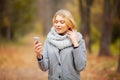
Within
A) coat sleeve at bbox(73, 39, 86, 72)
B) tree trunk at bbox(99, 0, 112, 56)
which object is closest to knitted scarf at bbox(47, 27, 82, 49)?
coat sleeve at bbox(73, 39, 86, 72)

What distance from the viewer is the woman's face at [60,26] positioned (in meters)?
5.81

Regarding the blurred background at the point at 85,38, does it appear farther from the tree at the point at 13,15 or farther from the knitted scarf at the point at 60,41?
the knitted scarf at the point at 60,41

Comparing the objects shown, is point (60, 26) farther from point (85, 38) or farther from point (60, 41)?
point (85, 38)

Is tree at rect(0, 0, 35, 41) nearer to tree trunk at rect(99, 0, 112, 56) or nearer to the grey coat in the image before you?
tree trunk at rect(99, 0, 112, 56)

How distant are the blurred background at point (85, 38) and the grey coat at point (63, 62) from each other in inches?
202

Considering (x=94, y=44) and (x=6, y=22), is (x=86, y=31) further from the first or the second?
(x=94, y=44)

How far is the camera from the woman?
18.9ft

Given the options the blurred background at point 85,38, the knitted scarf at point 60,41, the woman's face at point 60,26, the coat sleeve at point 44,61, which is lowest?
the blurred background at point 85,38

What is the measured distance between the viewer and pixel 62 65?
5801 millimetres

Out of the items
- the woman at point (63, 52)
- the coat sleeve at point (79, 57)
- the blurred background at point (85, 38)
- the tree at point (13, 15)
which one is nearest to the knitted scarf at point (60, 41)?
the woman at point (63, 52)

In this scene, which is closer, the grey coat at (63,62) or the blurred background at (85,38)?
the grey coat at (63,62)

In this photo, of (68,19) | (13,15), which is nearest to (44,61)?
(68,19)

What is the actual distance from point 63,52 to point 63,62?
15cm

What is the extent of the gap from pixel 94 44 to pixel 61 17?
30673 millimetres
